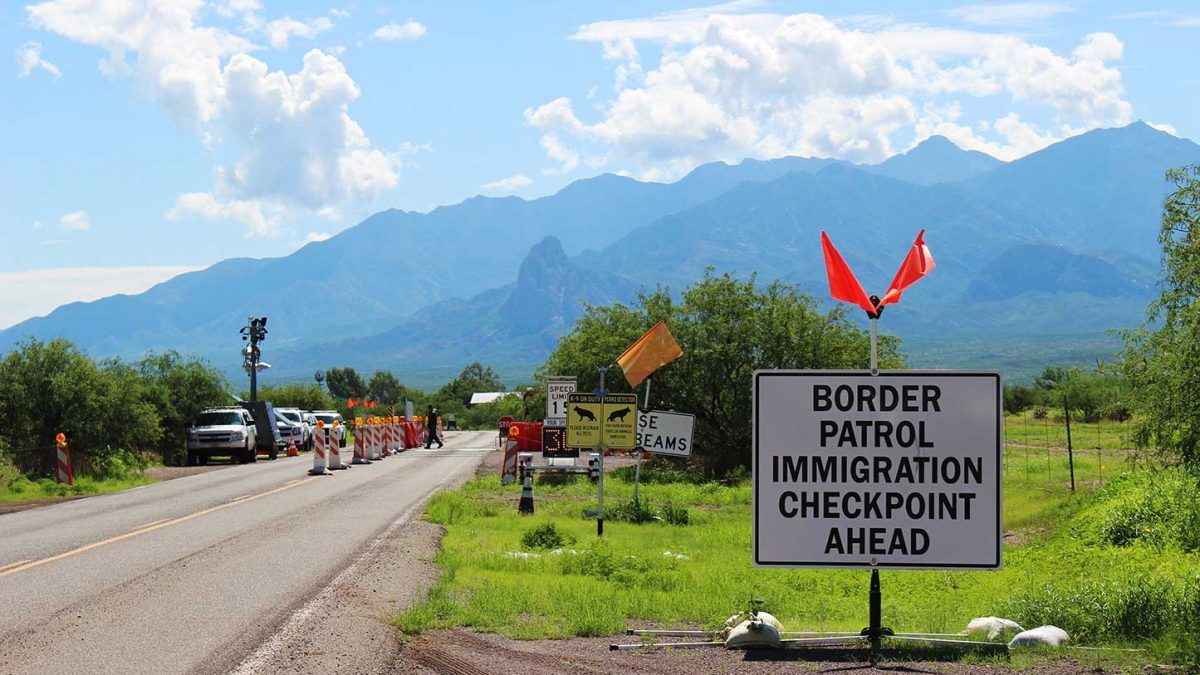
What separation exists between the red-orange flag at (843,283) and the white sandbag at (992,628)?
2.55m

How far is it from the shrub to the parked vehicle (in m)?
26.0

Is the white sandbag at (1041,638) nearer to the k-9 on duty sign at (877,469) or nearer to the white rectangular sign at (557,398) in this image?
the k-9 on duty sign at (877,469)

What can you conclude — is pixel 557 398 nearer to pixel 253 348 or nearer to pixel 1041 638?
pixel 1041 638

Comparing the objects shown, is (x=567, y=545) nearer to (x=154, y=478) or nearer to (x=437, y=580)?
(x=437, y=580)

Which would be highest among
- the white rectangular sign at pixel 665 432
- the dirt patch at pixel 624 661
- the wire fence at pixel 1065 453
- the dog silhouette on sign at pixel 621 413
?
the dog silhouette on sign at pixel 621 413

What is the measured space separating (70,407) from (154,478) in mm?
2706

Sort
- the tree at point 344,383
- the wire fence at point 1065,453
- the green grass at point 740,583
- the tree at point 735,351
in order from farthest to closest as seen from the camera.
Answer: the tree at point 344,383, the tree at point 735,351, the wire fence at point 1065,453, the green grass at point 740,583

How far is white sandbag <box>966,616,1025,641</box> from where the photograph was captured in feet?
30.5

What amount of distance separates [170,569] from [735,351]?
23.9 meters

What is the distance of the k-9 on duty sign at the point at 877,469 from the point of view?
329 inches

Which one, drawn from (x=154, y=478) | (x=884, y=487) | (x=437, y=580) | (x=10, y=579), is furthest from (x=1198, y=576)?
(x=154, y=478)

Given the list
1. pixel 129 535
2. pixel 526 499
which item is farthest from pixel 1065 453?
pixel 129 535

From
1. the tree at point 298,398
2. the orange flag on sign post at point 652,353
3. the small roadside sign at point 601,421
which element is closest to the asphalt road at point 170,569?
the small roadside sign at point 601,421

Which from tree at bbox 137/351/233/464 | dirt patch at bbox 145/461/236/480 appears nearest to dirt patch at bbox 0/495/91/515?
dirt patch at bbox 145/461/236/480
